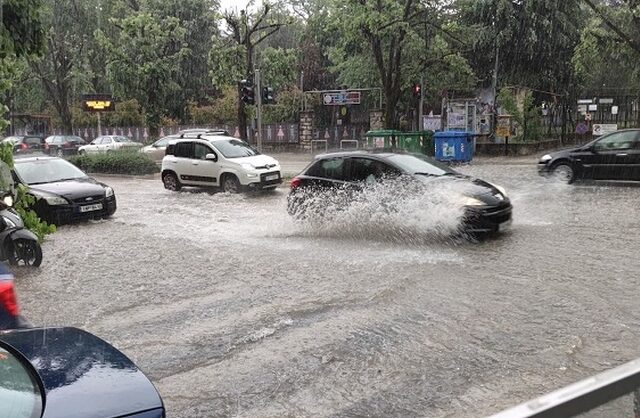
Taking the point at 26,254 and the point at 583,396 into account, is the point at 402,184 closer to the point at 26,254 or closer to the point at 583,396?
the point at 26,254

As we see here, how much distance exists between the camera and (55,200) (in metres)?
12.3

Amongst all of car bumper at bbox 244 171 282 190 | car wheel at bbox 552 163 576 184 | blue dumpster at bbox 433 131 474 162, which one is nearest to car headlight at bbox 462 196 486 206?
car wheel at bbox 552 163 576 184

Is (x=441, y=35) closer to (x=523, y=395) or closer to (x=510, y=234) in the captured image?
(x=510, y=234)

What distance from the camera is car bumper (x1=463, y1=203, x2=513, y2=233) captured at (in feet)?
30.0

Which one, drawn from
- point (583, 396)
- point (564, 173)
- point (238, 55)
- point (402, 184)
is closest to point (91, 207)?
point (402, 184)

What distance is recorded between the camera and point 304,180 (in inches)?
445

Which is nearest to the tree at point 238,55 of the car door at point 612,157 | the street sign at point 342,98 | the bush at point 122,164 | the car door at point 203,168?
the bush at point 122,164

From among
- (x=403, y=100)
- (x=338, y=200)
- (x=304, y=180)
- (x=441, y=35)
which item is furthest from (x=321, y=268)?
(x=403, y=100)

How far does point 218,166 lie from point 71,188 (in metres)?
5.11

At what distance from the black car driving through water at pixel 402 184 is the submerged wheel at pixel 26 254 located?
443 cm

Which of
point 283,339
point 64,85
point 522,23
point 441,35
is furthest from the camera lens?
point 64,85

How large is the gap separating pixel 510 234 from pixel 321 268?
355 centimetres

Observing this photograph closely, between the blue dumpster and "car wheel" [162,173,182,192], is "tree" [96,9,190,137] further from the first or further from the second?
the blue dumpster

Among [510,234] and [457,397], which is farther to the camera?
[510,234]
